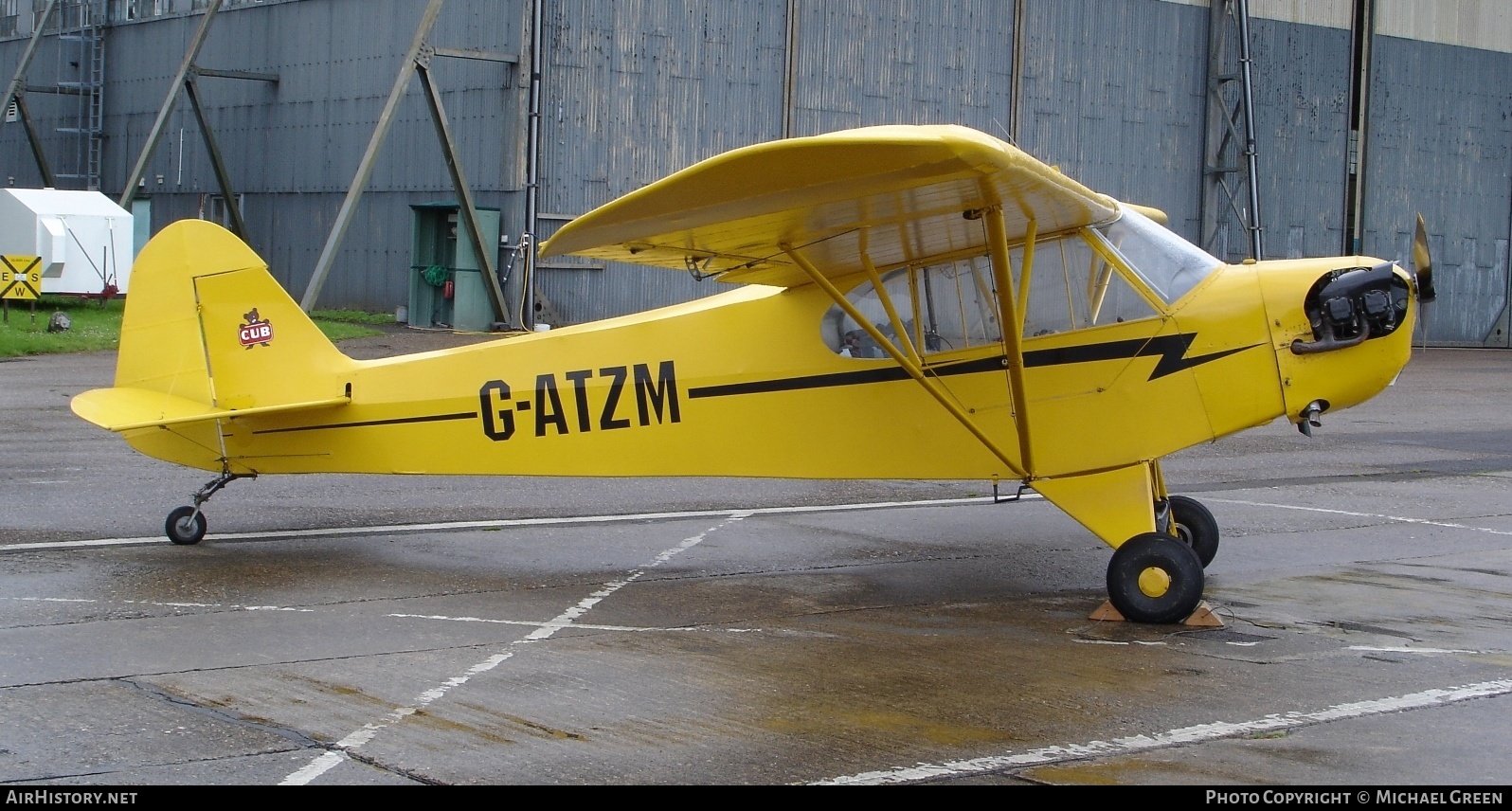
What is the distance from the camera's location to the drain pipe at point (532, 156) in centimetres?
2781

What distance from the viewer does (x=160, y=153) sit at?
129 ft

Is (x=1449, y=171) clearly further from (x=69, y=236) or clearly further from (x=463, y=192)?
(x=69, y=236)

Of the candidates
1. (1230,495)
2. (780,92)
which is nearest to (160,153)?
(780,92)

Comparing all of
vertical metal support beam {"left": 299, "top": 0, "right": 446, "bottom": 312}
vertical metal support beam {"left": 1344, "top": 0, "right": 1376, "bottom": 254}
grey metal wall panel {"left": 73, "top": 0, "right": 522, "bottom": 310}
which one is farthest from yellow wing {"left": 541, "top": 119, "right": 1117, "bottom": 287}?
vertical metal support beam {"left": 1344, "top": 0, "right": 1376, "bottom": 254}

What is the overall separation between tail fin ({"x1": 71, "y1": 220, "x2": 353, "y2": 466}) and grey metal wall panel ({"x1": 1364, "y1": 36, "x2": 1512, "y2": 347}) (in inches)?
1371

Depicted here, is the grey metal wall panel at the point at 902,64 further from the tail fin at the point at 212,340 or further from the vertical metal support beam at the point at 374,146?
the tail fin at the point at 212,340

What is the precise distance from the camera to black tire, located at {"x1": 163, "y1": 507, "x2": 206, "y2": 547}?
9.88 meters

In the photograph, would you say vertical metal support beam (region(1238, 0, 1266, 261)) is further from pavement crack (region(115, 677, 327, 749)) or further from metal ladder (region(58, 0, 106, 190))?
pavement crack (region(115, 677, 327, 749))

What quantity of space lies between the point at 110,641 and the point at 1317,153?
36.2 meters

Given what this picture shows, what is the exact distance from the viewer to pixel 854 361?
30.1 ft

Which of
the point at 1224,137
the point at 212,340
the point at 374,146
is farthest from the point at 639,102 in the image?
the point at 212,340

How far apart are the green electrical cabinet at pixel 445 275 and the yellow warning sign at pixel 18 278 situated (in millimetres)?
7115

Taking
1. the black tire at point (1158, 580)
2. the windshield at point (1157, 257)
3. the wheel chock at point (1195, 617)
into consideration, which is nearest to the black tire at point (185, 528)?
the wheel chock at point (1195, 617)
